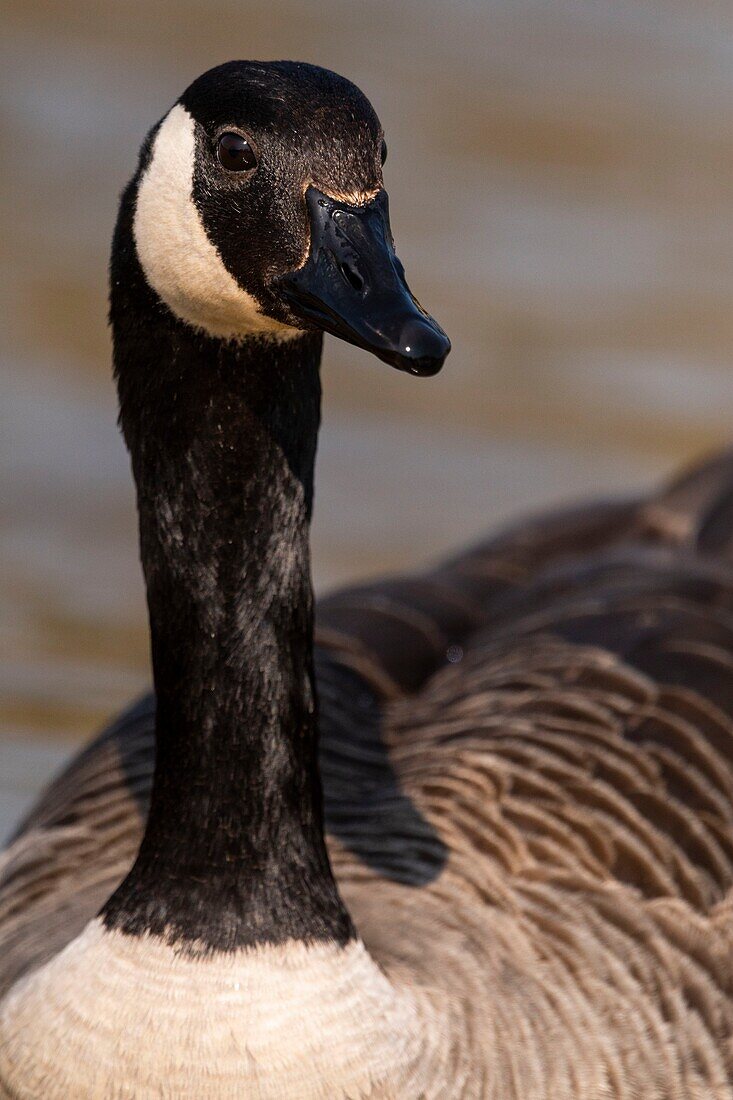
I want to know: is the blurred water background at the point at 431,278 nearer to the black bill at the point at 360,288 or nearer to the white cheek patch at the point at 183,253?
the white cheek patch at the point at 183,253

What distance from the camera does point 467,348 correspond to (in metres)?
10.9

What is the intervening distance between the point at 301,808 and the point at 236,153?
147 cm

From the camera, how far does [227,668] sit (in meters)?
4.38

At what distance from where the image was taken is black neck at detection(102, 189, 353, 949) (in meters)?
4.20

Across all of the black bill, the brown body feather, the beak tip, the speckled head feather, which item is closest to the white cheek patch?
the speckled head feather

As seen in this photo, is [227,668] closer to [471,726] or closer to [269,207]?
[269,207]

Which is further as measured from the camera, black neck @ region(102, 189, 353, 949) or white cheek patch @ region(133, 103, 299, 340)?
black neck @ region(102, 189, 353, 949)

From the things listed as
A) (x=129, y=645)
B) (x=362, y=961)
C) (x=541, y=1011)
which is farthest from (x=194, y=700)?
(x=129, y=645)

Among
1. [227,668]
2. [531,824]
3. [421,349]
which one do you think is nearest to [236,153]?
[421,349]

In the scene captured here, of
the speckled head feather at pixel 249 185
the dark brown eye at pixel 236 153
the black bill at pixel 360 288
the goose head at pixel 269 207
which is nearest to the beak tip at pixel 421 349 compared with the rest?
the black bill at pixel 360 288

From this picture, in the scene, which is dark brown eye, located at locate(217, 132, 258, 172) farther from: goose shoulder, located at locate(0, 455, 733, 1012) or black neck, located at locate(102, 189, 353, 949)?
goose shoulder, located at locate(0, 455, 733, 1012)

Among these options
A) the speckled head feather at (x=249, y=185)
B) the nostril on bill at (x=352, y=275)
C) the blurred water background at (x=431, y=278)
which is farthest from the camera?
the blurred water background at (x=431, y=278)

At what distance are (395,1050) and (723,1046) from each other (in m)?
1.01

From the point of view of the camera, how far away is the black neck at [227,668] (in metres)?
4.20
